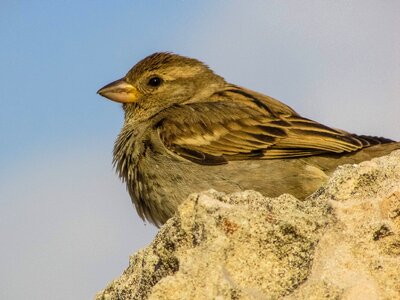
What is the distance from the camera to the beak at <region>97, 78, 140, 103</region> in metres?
7.80

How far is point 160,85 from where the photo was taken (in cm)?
793

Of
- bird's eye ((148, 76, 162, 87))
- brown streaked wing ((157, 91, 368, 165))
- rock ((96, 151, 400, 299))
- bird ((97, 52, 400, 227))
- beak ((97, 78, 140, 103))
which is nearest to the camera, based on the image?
rock ((96, 151, 400, 299))

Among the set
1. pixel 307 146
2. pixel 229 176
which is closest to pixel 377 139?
pixel 307 146

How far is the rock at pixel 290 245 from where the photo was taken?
325cm

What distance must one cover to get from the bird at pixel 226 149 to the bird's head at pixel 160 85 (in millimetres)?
99

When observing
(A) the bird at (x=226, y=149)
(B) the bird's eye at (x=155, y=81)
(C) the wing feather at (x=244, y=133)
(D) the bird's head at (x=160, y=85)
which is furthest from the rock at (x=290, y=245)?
(B) the bird's eye at (x=155, y=81)

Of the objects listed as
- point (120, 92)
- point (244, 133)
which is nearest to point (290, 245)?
point (244, 133)

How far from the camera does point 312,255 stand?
335 centimetres

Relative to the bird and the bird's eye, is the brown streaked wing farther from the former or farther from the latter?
the bird's eye

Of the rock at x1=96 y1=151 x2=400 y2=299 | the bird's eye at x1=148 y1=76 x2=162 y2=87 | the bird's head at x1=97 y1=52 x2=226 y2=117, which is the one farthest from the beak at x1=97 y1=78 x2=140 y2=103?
the rock at x1=96 y1=151 x2=400 y2=299

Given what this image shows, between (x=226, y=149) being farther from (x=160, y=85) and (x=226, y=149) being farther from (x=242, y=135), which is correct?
(x=160, y=85)

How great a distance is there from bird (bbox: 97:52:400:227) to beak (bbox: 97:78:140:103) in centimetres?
8

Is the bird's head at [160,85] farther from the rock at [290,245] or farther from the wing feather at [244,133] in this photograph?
the rock at [290,245]

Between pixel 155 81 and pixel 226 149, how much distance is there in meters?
1.38
